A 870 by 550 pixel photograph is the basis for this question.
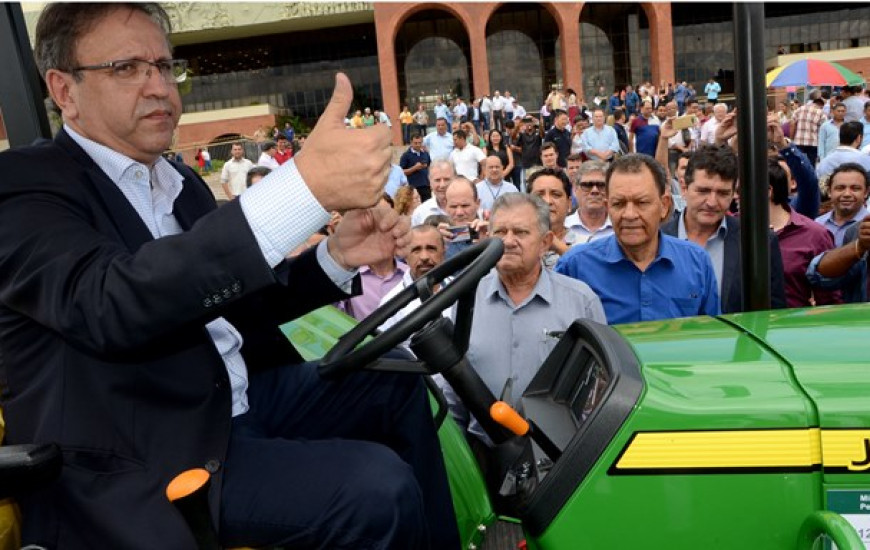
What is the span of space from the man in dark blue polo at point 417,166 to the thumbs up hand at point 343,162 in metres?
9.77

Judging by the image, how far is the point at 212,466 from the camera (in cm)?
146

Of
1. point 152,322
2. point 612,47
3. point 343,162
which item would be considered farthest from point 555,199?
point 612,47

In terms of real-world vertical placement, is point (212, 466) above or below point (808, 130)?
below

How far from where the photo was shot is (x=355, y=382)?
1.87 m

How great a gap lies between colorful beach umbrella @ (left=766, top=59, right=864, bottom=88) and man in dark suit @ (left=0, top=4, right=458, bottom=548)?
39.3ft

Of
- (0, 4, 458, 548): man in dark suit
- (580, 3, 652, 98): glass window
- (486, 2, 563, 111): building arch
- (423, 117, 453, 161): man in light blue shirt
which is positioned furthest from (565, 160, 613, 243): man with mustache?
(580, 3, 652, 98): glass window

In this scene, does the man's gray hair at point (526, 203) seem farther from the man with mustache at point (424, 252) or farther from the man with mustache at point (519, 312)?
the man with mustache at point (424, 252)

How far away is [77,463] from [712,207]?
297cm

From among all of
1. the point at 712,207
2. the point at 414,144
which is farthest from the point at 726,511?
the point at 414,144

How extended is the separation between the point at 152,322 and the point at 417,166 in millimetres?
9853

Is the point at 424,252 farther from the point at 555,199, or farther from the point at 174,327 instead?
the point at 174,327

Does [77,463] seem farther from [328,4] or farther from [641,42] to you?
[641,42]

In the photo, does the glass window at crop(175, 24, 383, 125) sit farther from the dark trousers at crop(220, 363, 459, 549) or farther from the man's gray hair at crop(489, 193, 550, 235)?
the dark trousers at crop(220, 363, 459, 549)

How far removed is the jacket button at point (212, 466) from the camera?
1.46 m
